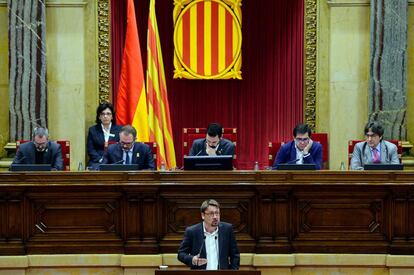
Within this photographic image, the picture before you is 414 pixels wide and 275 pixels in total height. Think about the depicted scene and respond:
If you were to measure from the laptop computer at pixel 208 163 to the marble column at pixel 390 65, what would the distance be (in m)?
2.82

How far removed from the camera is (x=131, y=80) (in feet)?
32.4

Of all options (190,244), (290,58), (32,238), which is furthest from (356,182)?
(290,58)

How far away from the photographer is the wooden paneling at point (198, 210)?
7492mm

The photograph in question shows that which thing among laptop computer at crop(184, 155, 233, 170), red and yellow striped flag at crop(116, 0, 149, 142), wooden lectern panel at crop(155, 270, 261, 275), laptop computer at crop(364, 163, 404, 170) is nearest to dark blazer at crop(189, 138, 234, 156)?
laptop computer at crop(184, 155, 233, 170)

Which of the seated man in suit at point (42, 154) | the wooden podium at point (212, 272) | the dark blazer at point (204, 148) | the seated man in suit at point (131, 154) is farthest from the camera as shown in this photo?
the dark blazer at point (204, 148)

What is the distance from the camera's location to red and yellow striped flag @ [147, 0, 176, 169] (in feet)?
32.0

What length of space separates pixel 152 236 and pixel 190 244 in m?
1.09

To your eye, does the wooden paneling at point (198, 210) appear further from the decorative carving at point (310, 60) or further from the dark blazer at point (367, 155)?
the decorative carving at point (310, 60)

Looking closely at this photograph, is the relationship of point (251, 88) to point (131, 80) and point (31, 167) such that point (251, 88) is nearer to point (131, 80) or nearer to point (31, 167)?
point (131, 80)

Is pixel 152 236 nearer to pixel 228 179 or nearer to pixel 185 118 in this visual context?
pixel 228 179

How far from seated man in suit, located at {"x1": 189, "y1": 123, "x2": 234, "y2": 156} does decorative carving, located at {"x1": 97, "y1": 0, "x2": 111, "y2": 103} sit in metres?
1.91

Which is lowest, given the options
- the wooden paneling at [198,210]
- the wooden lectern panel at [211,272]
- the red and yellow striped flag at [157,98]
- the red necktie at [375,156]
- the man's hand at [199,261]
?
the man's hand at [199,261]

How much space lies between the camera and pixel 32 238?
7.51 m

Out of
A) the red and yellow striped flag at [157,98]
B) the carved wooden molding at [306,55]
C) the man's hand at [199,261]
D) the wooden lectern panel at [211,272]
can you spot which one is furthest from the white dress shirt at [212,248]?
the carved wooden molding at [306,55]
